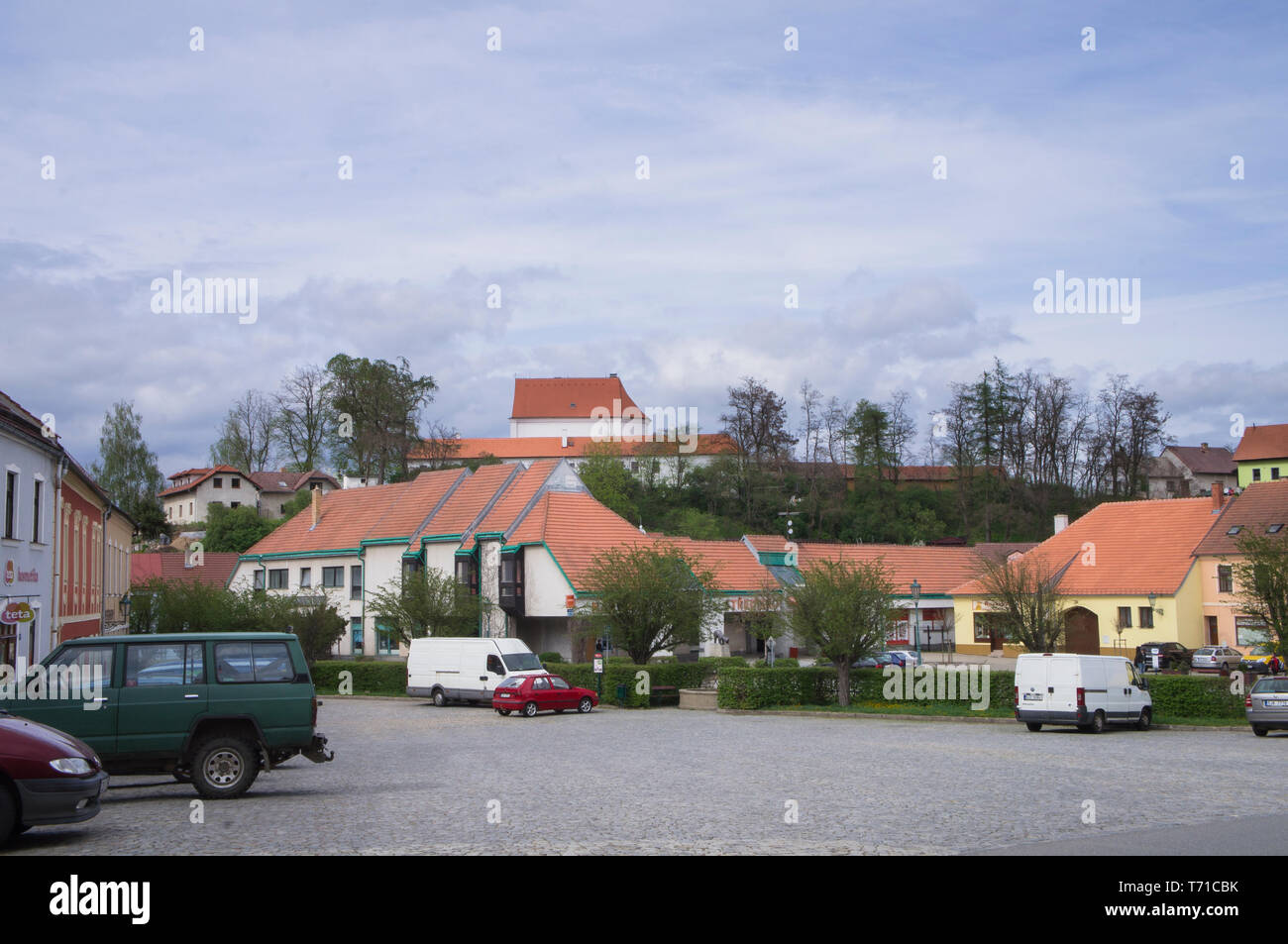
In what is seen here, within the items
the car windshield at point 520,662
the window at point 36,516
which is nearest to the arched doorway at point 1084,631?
the car windshield at point 520,662

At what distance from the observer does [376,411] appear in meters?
86.4

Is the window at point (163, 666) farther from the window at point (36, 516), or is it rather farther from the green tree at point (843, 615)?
the green tree at point (843, 615)

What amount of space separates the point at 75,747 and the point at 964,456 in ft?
293

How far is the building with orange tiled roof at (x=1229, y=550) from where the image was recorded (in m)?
54.8

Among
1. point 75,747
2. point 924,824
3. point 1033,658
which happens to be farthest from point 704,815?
point 1033,658

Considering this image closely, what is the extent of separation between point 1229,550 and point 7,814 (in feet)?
180

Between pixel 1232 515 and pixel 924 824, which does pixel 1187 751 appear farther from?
pixel 1232 515

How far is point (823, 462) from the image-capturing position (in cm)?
9875

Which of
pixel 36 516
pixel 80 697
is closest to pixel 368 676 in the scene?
pixel 36 516

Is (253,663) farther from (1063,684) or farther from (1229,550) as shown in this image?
(1229,550)

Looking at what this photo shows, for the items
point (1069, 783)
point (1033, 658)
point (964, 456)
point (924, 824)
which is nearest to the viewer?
point (924, 824)

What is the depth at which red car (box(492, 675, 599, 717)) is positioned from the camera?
1401 inches

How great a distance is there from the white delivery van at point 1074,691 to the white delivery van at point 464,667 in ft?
53.1

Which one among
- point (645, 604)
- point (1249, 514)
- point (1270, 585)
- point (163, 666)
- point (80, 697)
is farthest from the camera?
point (1249, 514)
